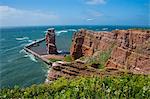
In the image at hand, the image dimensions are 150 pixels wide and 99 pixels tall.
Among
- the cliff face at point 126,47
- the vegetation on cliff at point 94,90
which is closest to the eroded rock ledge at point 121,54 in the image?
the cliff face at point 126,47

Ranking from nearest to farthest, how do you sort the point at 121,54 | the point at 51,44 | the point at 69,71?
the point at 69,71
the point at 121,54
the point at 51,44

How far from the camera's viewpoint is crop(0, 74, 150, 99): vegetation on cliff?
69.2ft

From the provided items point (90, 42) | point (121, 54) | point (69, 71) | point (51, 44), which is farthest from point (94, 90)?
point (51, 44)

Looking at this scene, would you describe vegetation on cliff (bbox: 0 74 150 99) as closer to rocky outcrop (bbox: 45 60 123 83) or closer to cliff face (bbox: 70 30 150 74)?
rocky outcrop (bbox: 45 60 123 83)

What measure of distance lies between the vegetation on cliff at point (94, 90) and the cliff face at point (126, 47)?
78.0 ft

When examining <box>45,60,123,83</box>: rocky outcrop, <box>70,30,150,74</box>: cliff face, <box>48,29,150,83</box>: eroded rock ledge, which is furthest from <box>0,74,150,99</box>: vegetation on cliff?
<box>70,30,150,74</box>: cliff face

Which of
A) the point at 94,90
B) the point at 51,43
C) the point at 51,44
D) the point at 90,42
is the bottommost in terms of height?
the point at 51,44

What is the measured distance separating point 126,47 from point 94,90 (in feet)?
126

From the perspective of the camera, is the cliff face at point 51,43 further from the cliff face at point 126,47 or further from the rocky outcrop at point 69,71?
the rocky outcrop at point 69,71

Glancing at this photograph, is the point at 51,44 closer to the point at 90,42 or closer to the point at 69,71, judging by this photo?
the point at 90,42

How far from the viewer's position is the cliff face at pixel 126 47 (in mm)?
53469

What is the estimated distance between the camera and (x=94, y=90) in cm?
2183

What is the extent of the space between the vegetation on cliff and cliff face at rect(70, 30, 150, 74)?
23.8 metres

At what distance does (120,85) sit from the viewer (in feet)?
76.1
